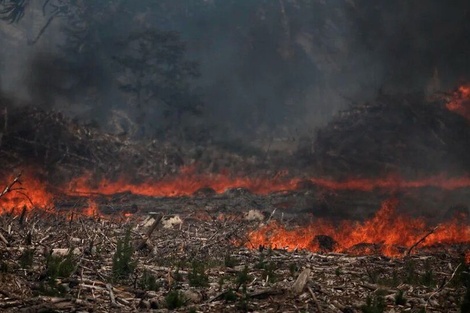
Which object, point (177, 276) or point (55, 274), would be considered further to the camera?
point (177, 276)

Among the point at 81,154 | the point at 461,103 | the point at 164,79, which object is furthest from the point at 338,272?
the point at 164,79

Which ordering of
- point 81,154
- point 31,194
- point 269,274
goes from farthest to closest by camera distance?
point 81,154 < point 31,194 < point 269,274

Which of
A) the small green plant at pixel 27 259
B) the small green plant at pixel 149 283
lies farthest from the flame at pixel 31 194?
the small green plant at pixel 149 283

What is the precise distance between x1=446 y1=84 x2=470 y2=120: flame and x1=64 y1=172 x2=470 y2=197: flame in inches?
310

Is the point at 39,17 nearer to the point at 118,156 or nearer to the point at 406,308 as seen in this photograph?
the point at 118,156

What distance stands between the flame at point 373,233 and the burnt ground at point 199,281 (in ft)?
7.92

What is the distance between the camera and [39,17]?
4488 cm

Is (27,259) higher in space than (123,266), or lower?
higher

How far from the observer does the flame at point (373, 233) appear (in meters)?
12.1

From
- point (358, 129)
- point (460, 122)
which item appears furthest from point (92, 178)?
point (460, 122)

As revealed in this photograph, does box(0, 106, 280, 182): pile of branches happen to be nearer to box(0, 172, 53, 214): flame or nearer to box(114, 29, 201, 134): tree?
box(0, 172, 53, 214): flame

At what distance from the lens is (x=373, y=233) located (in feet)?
43.5

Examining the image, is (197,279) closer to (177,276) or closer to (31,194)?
(177,276)

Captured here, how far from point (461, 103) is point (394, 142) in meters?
5.97
